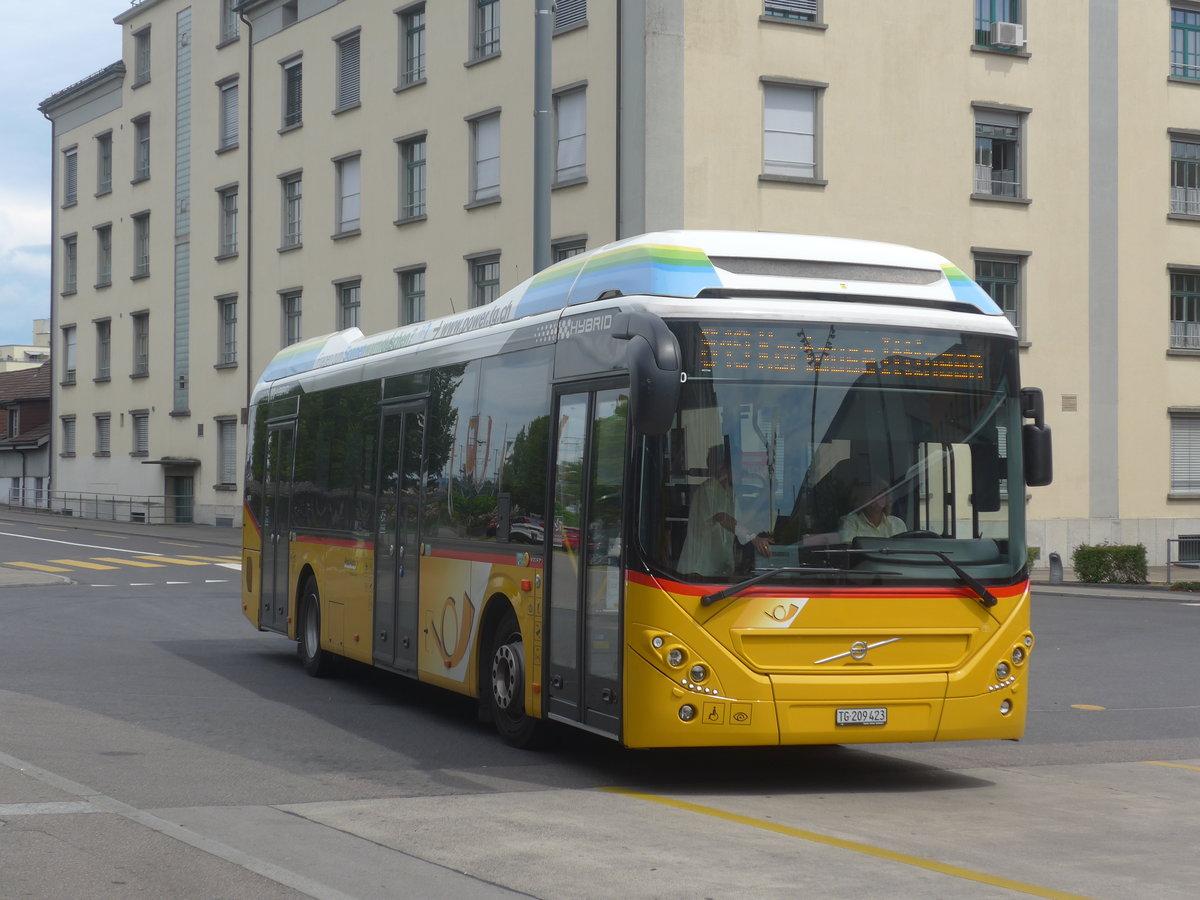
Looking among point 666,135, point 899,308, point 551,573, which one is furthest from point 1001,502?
point 666,135

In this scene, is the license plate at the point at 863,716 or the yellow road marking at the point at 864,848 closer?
the yellow road marking at the point at 864,848

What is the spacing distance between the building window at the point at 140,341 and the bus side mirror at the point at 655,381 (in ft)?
165

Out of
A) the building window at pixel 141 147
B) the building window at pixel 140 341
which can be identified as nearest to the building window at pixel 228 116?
the building window at pixel 141 147

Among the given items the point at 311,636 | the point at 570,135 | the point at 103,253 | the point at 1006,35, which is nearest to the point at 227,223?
the point at 103,253

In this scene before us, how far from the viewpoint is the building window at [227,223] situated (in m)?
50.8

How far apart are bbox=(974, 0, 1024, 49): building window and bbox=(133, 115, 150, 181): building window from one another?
31497 mm

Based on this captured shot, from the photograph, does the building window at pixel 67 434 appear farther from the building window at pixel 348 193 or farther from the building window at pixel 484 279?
the building window at pixel 484 279

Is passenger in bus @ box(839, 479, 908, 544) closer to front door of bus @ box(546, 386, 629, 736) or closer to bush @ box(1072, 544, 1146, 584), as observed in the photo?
front door of bus @ box(546, 386, 629, 736)

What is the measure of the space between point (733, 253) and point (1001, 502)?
210cm

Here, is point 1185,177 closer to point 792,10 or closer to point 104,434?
point 792,10

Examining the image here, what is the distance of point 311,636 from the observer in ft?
50.3

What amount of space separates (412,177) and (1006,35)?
14755mm

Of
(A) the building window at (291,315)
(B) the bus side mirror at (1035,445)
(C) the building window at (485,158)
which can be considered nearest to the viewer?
(B) the bus side mirror at (1035,445)

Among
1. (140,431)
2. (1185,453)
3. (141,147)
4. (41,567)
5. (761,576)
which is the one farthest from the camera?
(141,147)
